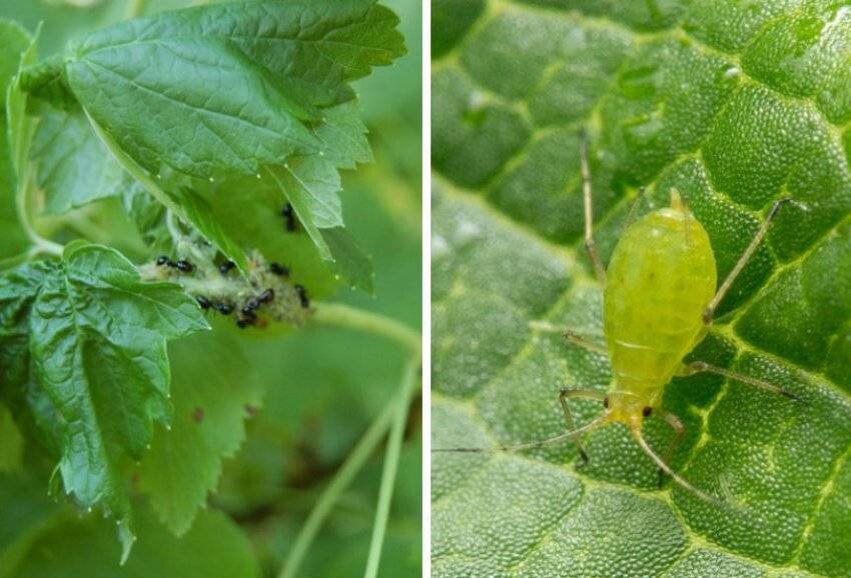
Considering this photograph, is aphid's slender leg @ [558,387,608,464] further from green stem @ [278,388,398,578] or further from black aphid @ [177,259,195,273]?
black aphid @ [177,259,195,273]

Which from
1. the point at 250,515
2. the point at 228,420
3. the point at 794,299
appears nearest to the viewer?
the point at 794,299

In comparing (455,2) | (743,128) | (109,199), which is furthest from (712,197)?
(109,199)

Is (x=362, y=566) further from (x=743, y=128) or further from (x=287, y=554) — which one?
(x=743, y=128)

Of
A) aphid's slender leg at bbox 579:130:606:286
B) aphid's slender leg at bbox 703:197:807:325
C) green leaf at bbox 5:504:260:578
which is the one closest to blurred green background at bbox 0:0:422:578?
green leaf at bbox 5:504:260:578

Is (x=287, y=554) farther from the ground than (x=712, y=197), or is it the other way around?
(x=712, y=197)

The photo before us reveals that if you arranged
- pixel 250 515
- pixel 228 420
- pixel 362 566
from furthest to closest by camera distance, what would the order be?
1. pixel 250 515
2. pixel 362 566
3. pixel 228 420

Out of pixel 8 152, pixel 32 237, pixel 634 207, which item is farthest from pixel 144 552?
pixel 634 207

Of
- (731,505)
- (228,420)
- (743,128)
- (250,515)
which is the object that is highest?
(743,128)

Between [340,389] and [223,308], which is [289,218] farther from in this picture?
[340,389]
